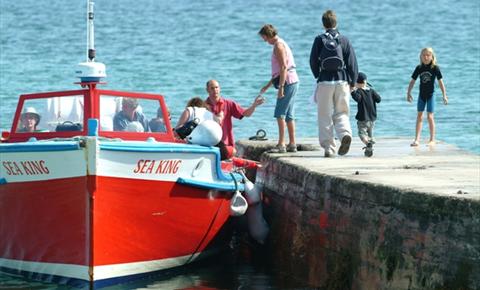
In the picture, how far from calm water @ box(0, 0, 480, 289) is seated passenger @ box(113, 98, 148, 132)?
2.20 meters

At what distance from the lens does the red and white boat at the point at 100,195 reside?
1384cm

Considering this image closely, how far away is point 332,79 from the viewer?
1596 cm

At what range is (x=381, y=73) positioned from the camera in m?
41.2

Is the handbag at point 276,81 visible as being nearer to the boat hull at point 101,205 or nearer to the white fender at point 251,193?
the white fender at point 251,193

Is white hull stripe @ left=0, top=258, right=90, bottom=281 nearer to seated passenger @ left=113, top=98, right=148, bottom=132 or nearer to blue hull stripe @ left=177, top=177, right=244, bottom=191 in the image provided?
blue hull stripe @ left=177, top=177, right=244, bottom=191

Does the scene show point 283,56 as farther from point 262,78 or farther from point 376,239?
point 262,78

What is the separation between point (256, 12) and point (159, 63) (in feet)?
82.9

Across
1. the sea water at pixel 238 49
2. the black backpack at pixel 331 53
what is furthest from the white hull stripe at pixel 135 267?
the sea water at pixel 238 49

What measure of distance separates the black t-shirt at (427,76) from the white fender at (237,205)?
11.2ft

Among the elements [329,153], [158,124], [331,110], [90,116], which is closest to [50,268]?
[90,116]

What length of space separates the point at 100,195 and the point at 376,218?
2.93 meters

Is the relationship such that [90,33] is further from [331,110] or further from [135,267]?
[331,110]

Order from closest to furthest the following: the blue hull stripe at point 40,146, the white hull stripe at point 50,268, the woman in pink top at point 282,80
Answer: the blue hull stripe at point 40,146 < the white hull stripe at point 50,268 < the woman in pink top at point 282,80

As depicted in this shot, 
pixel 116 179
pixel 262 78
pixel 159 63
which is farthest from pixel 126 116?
pixel 159 63
